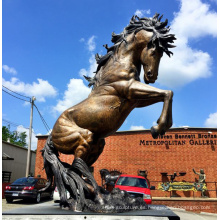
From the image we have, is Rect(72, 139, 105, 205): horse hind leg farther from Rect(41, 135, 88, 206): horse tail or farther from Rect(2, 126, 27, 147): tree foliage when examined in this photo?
Rect(2, 126, 27, 147): tree foliage

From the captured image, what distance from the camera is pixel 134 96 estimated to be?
10.1 feet

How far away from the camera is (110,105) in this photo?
10.5 ft

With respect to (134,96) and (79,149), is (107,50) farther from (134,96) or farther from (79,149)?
(79,149)

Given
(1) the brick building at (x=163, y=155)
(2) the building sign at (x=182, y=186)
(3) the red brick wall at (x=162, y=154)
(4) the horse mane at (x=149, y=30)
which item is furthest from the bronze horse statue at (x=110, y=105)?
(3) the red brick wall at (x=162, y=154)

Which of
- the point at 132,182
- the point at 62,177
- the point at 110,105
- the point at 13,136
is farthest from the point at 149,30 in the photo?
the point at 13,136

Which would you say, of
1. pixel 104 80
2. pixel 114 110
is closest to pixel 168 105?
pixel 114 110

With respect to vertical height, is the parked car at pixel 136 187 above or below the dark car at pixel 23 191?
above

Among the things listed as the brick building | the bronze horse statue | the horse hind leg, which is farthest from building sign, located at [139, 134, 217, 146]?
the horse hind leg

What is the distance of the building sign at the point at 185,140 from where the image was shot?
63.8 feet

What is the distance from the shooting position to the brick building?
18.8 m

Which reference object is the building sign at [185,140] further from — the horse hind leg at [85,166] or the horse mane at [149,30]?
the horse hind leg at [85,166]

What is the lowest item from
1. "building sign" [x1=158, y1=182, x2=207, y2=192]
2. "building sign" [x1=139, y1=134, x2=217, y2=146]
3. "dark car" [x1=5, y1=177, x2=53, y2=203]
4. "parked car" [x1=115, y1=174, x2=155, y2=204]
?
"building sign" [x1=158, y1=182, x2=207, y2=192]

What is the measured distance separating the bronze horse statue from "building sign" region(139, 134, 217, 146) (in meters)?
17.0

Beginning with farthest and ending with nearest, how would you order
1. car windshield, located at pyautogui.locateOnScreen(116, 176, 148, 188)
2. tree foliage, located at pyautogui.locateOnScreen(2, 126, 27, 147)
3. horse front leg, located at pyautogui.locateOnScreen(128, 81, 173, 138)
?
tree foliage, located at pyautogui.locateOnScreen(2, 126, 27, 147) → car windshield, located at pyautogui.locateOnScreen(116, 176, 148, 188) → horse front leg, located at pyautogui.locateOnScreen(128, 81, 173, 138)
